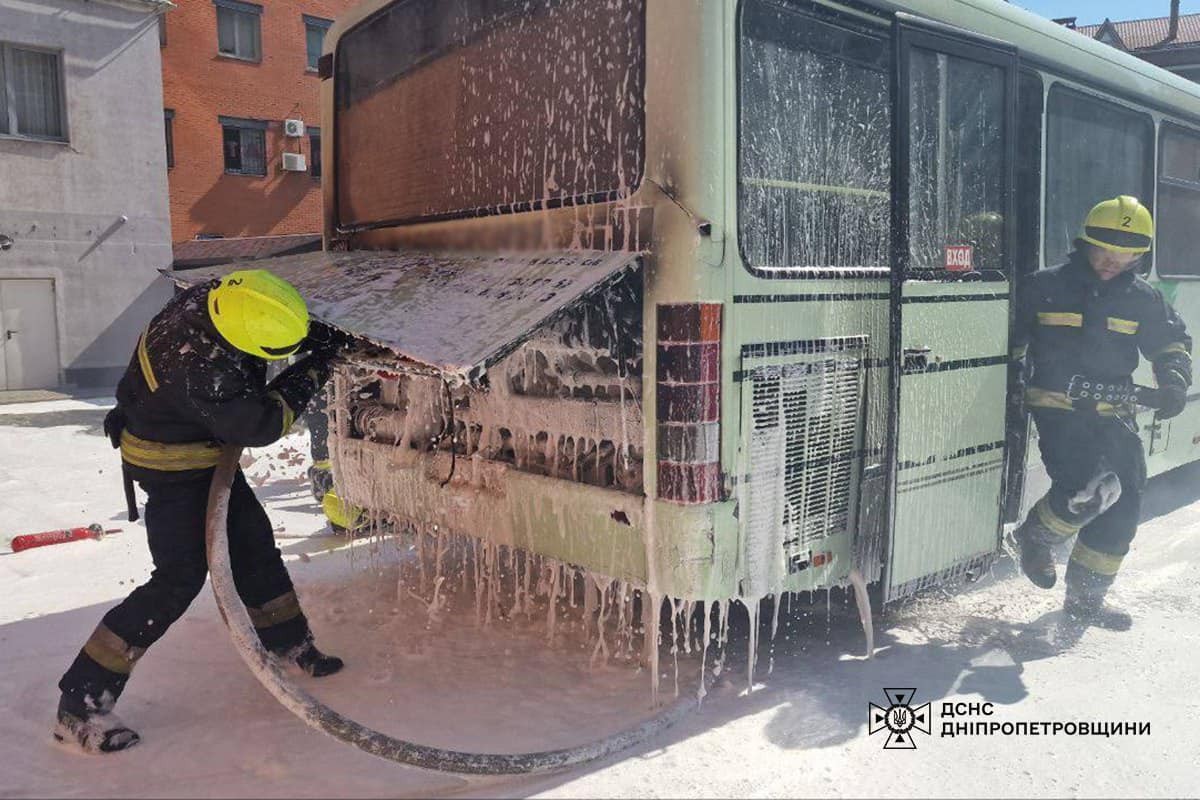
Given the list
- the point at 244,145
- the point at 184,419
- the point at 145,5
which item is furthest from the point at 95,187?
the point at 184,419

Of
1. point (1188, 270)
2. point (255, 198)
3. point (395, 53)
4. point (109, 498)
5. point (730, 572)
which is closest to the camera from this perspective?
point (730, 572)

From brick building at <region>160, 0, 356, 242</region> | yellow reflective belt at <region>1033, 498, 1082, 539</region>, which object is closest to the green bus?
yellow reflective belt at <region>1033, 498, 1082, 539</region>

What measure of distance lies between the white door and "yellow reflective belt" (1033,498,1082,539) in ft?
52.7

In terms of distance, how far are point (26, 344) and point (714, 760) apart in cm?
1612

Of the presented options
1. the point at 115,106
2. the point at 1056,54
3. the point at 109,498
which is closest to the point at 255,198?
the point at 115,106

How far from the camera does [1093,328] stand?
177 inches

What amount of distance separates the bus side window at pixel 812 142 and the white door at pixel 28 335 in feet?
51.9

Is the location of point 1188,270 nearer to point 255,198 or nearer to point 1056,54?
point 1056,54

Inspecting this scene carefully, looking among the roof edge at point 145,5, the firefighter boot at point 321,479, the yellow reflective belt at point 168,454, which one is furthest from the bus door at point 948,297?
the roof edge at point 145,5

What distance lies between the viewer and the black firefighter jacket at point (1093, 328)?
4477 mm

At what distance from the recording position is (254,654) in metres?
3.04

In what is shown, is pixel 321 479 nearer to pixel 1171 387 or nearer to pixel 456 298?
pixel 456 298

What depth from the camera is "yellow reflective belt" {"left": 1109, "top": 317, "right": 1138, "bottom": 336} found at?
4.47 m

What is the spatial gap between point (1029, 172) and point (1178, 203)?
212 centimetres
